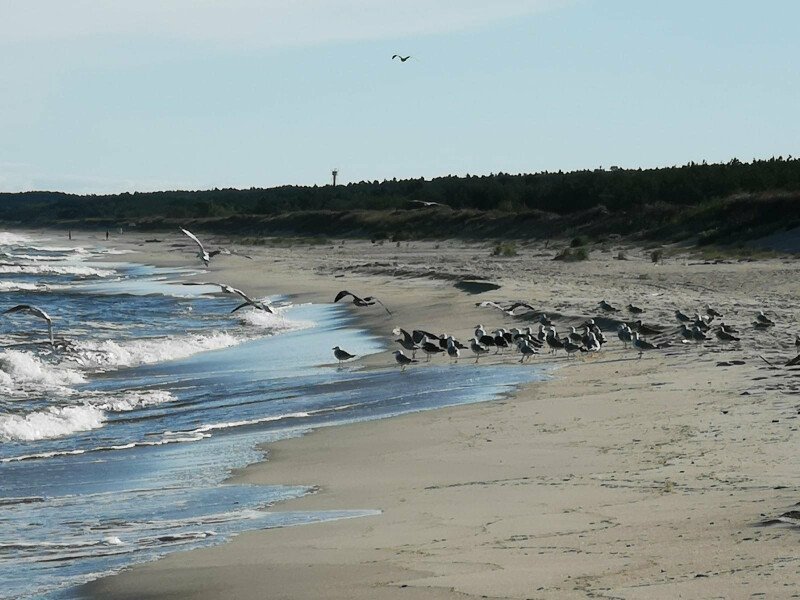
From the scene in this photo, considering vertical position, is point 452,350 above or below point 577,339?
below

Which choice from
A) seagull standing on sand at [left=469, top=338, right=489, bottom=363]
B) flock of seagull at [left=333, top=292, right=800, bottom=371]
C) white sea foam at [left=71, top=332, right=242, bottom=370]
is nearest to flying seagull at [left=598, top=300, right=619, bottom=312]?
flock of seagull at [left=333, top=292, right=800, bottom=371]

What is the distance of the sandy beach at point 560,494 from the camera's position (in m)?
5.67

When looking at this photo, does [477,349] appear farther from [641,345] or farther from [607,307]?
[607,307]

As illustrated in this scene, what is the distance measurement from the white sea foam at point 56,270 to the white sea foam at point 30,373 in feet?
94.1

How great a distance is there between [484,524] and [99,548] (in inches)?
88.5

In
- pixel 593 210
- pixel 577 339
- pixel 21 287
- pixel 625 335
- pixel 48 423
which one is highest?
pixel 593 210

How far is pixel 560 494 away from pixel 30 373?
463 inches

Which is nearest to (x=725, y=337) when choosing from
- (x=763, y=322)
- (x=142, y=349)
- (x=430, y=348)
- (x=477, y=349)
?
(x=763, y=322)

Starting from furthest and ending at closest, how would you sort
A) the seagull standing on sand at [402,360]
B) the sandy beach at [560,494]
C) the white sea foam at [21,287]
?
the white sea foam at [21,287]
the seagull standing on sand at [402,360]
the sandy beach at [560,494]

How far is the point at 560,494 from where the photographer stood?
7.63m

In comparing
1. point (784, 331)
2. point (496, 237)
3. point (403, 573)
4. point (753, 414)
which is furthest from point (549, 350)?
point (496, 237)

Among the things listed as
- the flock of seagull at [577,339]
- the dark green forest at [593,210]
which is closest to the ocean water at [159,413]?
the flock of seagull at [577,339]

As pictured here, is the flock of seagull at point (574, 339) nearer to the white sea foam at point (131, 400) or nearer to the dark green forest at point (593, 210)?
the white sea foam at point (131, 400)

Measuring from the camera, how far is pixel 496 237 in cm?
5219
